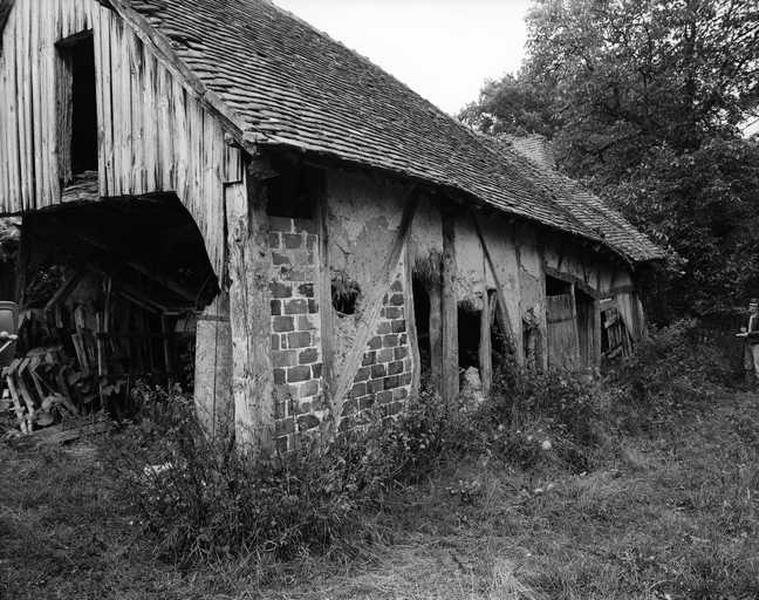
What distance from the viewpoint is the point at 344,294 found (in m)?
5.74

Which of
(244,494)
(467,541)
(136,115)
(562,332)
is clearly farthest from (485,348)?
(136,115)

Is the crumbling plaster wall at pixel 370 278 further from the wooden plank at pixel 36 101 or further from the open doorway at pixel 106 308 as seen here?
the wooden plank at pixel 36 101

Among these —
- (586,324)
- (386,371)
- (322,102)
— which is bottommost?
(386,371)

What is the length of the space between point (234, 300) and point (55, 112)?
11.6ft

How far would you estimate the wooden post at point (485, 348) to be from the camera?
7965 millimetres

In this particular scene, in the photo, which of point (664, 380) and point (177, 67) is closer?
point (177, 67)

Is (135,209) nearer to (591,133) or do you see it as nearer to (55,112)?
(55,112)

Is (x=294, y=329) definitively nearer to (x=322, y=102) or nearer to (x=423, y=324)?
(x=322, y=102)

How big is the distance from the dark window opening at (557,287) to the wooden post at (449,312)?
3679 millimetres

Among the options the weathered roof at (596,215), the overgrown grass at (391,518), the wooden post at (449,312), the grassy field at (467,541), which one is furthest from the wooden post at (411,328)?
the weathered roof at (596,215)

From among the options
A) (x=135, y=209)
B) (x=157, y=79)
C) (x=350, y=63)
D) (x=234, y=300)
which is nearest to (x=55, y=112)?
(x=135, y=209)

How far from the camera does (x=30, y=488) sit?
5.10 metres

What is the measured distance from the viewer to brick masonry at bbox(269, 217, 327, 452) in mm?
4941

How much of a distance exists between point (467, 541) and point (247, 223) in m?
2.94
